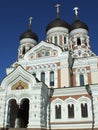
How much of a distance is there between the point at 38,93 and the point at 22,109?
10.2 feet

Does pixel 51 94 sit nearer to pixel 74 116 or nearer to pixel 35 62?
pixel 74 116

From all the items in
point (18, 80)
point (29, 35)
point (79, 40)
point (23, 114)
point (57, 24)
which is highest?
point (57, 24)

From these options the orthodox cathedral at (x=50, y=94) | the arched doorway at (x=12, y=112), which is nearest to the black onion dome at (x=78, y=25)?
the orthodox cathedral at (x=50, y=94)

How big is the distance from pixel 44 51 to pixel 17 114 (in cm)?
860

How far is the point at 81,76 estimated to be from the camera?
2367 centimetres

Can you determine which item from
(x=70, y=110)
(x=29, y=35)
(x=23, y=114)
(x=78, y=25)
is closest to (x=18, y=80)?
(x=23, y=114)

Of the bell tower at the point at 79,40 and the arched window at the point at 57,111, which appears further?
the bell tower at the point at 79,40

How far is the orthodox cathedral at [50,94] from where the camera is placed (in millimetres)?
17531

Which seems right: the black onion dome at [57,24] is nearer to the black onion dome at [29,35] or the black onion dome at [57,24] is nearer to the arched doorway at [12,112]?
the black onion dome at [29,35]

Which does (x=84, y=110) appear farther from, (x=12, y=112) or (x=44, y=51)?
(x=44, y=51)

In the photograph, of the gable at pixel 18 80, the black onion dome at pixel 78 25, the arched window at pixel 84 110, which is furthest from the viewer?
the black onion dome at pixel 78 25

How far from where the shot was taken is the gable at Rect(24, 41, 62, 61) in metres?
23.9

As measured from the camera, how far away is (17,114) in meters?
19.3

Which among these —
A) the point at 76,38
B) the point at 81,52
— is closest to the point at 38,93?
the point at 81,52
